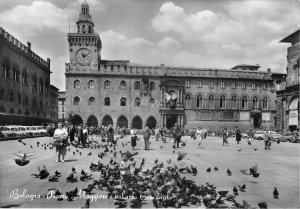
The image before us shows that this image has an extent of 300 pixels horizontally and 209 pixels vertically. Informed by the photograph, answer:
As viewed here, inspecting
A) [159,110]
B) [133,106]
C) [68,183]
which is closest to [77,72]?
[133,106]

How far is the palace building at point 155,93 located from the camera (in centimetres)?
4950

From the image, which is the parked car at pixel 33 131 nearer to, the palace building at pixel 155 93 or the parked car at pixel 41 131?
the parked car at pixel 41 131

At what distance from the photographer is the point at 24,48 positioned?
38.9 metres

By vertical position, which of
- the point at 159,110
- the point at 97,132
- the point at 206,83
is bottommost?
the point at 97,132

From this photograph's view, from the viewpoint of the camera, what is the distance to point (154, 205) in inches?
237

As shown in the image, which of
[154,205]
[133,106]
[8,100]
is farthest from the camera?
[133,106]

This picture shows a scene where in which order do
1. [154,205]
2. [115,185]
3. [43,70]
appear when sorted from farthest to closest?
[43,70] → [115,185] → [154,205]

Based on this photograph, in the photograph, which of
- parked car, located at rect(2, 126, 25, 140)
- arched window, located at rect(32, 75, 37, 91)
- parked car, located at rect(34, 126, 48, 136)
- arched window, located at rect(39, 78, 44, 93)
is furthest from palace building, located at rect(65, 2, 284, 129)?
parked car, located at rect(2, 126, 25, 140)

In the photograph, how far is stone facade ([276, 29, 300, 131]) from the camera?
3741 cm

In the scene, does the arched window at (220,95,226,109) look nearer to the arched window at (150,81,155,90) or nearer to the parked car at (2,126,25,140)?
the arched window at (150,81,155,90)

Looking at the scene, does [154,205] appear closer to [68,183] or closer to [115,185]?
[115,185]

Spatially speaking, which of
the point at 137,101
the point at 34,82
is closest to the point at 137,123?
the point at 137,101

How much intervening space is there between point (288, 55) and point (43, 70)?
3565 cm

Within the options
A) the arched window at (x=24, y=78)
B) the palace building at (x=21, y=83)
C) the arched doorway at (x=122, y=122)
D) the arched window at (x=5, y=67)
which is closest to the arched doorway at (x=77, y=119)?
the palace building at (x=21, y=83)
